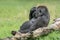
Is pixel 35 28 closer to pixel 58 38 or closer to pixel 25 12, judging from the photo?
pixel 58 38

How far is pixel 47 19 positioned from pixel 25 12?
7.94 m

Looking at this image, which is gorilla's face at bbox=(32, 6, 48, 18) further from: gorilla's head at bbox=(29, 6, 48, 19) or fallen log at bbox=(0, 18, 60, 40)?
fallen log at bbox=(0, 18, 60, 40)

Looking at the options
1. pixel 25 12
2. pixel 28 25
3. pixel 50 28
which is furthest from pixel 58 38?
pixel 25 12

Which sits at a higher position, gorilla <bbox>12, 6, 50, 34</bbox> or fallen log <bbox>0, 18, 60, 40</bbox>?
gorilla <bbox>12, 6, 50, 34</bbox>

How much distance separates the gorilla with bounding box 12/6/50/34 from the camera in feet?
28.2

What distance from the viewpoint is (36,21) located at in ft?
28.3

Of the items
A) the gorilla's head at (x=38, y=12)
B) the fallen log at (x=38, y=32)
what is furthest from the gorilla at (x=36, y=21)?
the fallen log at (x=38, y=32)

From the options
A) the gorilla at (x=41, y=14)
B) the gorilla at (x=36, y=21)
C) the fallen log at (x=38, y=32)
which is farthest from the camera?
the gorilla at (x=41, y=14)

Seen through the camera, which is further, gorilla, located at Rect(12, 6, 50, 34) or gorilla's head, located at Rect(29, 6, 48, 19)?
gorilla's head, located at Rect(29, 6, 48, 19)

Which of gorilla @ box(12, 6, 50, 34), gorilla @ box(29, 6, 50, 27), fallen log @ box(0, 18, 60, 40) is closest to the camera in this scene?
fallen log @ box(0, 18, 60, 40)

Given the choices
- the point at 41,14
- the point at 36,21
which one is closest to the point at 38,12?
the point at 41,14

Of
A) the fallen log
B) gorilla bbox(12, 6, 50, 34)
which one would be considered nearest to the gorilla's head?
gorilla bbox(12, 6, 50, 34)

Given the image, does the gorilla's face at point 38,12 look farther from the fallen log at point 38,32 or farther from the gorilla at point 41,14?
the fallen log at point 38,32

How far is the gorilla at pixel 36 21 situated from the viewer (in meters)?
8.59
